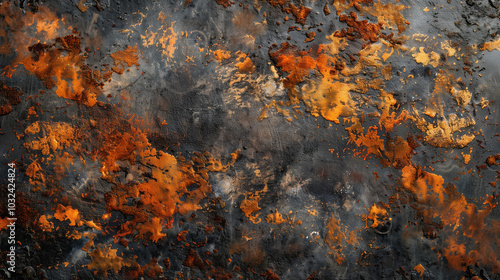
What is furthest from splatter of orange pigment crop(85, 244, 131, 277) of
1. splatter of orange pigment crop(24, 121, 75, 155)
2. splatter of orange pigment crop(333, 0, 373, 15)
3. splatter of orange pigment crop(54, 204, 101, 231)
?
splatter of orange pigment crop(333, 0, 373, 15)

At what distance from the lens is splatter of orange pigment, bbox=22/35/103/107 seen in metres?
2.34

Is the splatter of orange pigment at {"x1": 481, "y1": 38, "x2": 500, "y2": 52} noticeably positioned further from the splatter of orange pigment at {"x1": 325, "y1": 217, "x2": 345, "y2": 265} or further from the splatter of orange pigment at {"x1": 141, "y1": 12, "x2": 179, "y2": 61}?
the splatter of orange pigment at {"x1": 141, "y1": 12, "x2": 179, "y2": 61}

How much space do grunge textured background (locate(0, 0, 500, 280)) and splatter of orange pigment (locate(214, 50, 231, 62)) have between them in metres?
0.01

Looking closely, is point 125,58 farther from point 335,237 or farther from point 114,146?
point 335,237

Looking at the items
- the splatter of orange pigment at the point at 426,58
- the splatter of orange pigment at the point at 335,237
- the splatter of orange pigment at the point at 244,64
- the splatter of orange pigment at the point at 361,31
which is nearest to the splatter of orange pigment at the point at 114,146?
the splatter of orange pigment at the point at 244,64

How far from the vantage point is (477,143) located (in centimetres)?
234

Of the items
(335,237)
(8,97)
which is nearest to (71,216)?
(8,97)

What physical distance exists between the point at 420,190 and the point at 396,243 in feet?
1.61

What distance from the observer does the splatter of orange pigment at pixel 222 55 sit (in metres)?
2.36

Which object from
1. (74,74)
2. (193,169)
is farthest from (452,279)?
(74,74)

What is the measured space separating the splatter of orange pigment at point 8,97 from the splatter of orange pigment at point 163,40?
1169 mm

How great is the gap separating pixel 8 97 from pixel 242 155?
207 centimetres

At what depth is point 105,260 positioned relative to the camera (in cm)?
235

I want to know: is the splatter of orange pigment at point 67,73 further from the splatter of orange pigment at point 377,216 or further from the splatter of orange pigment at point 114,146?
the splatter of orange pigment at point 377,216
